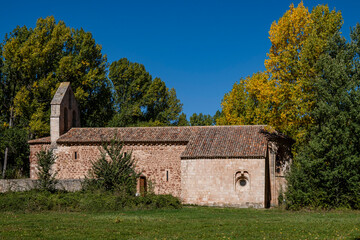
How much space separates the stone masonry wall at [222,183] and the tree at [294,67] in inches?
139

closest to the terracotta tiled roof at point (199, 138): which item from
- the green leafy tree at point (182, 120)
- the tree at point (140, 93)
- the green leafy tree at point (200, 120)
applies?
the tree at point (140, 93)

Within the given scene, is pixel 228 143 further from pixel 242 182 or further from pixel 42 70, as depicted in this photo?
pixel 42 70

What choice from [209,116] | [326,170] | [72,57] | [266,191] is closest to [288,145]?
[266,191]

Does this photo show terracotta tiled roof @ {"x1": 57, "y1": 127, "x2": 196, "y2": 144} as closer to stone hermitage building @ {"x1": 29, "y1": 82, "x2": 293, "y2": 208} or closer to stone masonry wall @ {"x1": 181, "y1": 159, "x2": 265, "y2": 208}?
stone hermitage building @ {"x1": 29, "y1": 82, "x2": 293, "y2": 208}

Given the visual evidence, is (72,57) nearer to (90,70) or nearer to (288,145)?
(90,70)

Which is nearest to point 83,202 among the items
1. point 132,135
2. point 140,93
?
point 132,135

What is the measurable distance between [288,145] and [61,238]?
21.1 m

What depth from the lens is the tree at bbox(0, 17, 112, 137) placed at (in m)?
41.4

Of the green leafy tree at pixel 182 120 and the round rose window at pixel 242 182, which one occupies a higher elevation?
the green leafy tree at pixel 182 120

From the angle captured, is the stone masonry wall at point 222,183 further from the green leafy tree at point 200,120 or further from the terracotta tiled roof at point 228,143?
the green leafy tree at point 200,120

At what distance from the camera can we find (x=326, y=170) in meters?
24.8

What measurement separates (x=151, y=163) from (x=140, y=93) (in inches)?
955

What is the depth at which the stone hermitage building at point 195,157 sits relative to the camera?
94.7ft

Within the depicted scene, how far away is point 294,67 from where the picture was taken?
28.8 meters
